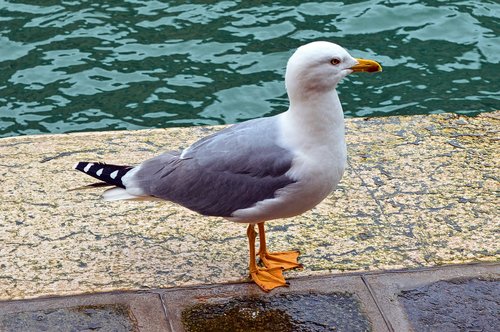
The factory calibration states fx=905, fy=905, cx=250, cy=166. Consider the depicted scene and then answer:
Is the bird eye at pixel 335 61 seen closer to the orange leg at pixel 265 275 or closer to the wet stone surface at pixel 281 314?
the orange leg at pixel 265 275

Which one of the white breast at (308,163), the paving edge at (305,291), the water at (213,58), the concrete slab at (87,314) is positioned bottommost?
the water at (213,58)

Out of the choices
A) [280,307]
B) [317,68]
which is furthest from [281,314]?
[317,68]

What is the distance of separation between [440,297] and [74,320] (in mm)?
1475

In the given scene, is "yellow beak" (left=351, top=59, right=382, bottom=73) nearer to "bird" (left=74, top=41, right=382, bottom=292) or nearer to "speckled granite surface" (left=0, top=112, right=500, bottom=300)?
"bird" (left=74, top=41, right=382, bottom=292)

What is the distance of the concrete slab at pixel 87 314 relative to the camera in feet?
11.5

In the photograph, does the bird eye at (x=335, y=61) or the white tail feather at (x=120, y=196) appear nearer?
the bird eye at (x=335, y=61)

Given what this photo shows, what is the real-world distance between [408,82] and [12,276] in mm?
4478

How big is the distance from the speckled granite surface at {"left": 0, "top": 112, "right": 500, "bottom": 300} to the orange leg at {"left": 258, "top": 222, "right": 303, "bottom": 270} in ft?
0.17

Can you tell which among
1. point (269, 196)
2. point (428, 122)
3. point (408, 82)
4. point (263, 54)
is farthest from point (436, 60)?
point (269, 196)

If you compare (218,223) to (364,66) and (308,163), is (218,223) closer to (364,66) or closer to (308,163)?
(308,163)

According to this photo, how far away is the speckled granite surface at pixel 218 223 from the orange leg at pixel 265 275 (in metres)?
0.08

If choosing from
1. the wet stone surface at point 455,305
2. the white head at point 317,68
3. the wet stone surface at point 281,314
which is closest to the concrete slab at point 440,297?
the wet stone surface at point 455,305

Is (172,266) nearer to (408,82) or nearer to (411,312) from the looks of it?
(411,312)

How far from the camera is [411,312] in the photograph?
362 centimetres
